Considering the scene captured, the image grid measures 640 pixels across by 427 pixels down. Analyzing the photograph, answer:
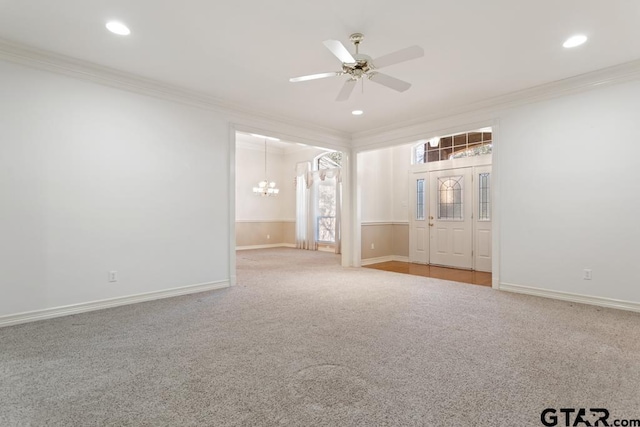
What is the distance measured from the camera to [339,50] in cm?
260

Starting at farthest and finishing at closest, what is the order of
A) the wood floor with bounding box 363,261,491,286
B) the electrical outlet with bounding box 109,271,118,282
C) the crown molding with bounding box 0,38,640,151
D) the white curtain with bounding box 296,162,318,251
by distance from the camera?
the white curtain with bounding box 296,162,318,251, the wood floor with bounding box 363,261,491,286, the electrical outlet with bounding box 109,271,118,282, the crown molding with bounding box 0,38,640,151

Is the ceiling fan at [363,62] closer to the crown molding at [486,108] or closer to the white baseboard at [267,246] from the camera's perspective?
the crown molding at [486,108]

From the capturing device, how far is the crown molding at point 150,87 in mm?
3301

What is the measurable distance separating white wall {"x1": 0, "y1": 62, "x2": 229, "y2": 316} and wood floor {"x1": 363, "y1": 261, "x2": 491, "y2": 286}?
137 inches

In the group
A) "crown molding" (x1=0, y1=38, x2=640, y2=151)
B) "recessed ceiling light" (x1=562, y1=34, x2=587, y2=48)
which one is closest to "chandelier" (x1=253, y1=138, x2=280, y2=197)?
"crown molding" (x1=0, y1=38, x2=640, y2=151)

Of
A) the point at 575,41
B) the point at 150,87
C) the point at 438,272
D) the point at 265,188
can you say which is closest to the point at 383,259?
the point at 438,272

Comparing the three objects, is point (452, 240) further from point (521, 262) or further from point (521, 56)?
point (521, 56)

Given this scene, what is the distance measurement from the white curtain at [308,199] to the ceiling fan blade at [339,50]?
264 inches

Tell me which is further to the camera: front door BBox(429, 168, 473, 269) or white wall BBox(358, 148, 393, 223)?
white wall BBox(358, 148, 393, 223)

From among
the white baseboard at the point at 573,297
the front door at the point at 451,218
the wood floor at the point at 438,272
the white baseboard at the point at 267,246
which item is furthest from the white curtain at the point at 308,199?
the white baseboard at the point at 573,297

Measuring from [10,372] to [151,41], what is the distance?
2.97m

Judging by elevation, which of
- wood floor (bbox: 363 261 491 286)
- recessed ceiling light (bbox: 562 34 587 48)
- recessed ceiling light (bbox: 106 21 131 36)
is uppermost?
recessed ceiling light (bbox: 106 21 131 36)

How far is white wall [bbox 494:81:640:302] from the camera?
146 inches

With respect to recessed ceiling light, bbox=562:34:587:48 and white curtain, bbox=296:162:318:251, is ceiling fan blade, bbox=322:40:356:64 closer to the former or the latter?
recessed ceiling light, bbox=562:34:587:48
